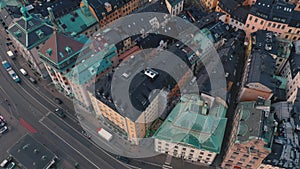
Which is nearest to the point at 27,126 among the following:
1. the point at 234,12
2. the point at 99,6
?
the point at 99,6

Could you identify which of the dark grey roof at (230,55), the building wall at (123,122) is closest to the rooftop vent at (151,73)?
the building wall at (123,122)

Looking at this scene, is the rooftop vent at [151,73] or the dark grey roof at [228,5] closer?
the rooftop vent at [151,73]

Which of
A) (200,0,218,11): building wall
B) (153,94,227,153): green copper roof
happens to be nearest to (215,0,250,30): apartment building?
(200,0,218,11): building wall

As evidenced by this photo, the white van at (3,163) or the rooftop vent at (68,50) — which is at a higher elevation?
the rooftop vent at (68,50)

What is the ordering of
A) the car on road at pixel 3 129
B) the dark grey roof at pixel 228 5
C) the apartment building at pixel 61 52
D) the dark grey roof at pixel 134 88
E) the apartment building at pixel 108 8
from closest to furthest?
the dark grey roof at pixel 134 88 < the apartment building at pixel 61 52 < the car on road at pixel 3 129 < the apartment building at pixel 108 8 < the dark grey roof at pixel 228 5

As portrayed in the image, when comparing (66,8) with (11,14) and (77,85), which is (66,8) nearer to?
(11,14)

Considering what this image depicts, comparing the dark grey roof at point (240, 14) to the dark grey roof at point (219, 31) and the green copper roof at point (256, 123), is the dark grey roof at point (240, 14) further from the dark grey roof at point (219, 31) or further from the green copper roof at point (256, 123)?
the green copper roof at point (256, 123)

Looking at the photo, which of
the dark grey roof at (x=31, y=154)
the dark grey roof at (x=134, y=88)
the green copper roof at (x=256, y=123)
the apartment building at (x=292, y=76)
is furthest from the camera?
the apartment building at (x=292, y=76)
